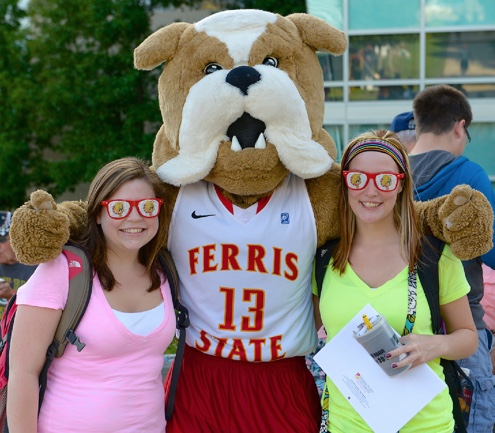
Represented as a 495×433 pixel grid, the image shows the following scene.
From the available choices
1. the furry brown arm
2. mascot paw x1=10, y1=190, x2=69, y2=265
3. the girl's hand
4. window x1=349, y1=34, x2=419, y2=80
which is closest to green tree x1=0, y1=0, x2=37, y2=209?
window x1=349, y1=34, x2=419, y2=80

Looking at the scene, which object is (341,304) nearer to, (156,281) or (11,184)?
(156,281)

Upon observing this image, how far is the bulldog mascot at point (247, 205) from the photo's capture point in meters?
2.84

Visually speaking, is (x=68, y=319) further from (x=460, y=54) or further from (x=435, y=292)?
A: (x=460, y=54)

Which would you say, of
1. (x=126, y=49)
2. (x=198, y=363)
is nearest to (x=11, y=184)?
(x=126, y=49)

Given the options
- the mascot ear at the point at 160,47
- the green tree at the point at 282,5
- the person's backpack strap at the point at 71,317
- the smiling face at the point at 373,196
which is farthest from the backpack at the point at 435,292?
the green tree at the point at 282,5

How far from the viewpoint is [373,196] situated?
8.82 feet

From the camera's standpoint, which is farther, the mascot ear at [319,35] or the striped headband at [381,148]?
the mascot ear at [319,35]

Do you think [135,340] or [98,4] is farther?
[98,4]

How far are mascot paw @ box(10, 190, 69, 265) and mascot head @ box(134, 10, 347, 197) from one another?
560 millimetres

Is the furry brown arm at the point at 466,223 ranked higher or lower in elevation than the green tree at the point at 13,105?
lower

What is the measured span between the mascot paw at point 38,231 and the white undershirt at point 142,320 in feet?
1.18

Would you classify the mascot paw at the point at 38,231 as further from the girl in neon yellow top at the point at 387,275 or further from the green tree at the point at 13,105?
the green tree at the point at 13,105

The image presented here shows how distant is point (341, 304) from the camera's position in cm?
266

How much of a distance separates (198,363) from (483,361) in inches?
60.5
